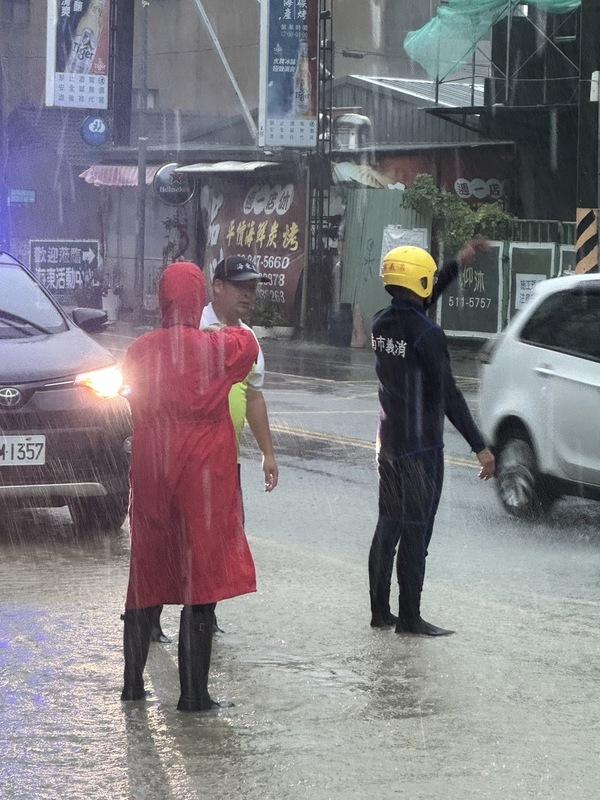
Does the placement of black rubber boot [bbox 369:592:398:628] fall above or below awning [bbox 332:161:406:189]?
below

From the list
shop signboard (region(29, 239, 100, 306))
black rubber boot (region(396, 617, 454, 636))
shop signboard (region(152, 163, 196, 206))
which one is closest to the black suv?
black rubber boot (region(396, 617, 454, 636))

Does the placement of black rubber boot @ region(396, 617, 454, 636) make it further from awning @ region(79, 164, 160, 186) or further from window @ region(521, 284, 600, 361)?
awning @ region(79, 164, 160, 186)

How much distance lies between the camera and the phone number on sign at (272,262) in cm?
3127

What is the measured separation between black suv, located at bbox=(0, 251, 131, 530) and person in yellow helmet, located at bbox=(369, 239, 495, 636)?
2315 mm

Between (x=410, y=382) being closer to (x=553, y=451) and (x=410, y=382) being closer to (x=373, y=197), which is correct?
(x=553, y=451)

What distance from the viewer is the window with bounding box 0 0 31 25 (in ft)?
158

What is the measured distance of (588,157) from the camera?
72.4 ft

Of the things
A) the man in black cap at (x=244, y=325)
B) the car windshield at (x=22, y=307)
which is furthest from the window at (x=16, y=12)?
the man in black cap at (x=244, y=325)

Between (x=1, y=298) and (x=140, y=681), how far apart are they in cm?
478

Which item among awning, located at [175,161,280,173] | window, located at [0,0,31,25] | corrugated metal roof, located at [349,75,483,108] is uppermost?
window, located at [0,0,31,25]

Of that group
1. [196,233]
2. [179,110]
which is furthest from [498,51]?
[179,110]

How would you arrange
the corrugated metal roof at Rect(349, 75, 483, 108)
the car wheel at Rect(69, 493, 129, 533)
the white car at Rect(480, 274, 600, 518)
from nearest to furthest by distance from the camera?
1. the car wheel at Rect(69, 493, 129, 533)
2. the white car at Rect(480, 274, 600, 518)
3. the corrugated metal roof at Rect(349, 75, 483, 108)

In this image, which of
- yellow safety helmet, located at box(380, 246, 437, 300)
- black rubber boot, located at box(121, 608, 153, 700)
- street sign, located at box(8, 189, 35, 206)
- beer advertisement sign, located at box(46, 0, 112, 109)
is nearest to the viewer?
black rubber boot, located at box(121, 608, 153, 700)

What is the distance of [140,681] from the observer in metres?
6.10
